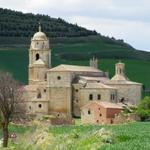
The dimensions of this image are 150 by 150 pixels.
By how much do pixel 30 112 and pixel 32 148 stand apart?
45.5 meters

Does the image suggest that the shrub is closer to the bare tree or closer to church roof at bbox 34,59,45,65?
church roof at bbox 34,59,45,65

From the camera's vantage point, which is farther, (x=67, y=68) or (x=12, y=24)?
(x=12, y=24)

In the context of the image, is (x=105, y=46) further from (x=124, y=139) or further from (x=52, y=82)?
(x=124, y=139)

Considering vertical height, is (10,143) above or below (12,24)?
below

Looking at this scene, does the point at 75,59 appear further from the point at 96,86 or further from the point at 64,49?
the point at 96,86

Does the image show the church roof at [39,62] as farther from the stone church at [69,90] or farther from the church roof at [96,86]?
the church roof at [96,86]

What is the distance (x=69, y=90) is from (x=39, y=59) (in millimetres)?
6845

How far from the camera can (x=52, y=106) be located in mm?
78438

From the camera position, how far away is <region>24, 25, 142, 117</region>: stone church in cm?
7762

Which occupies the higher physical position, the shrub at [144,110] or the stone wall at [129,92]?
the stone wall at [129,92]

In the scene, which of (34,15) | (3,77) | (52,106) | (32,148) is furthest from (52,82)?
(34,15)

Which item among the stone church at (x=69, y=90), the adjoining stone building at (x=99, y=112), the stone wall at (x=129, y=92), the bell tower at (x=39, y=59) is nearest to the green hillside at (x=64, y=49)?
the bell tower at (x=39, y=59)

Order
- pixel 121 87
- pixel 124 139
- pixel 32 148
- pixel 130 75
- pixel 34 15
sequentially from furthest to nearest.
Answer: pixel 34 15, pixel 130 75, pixel 121 87, pixel 32 148, pixel 124 139

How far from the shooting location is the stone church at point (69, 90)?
77.6m
